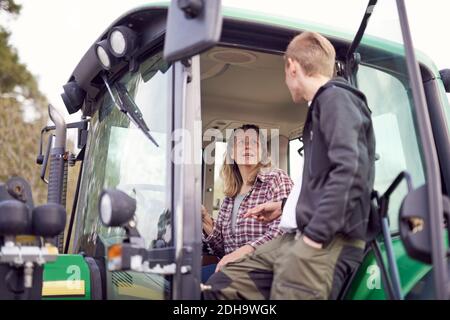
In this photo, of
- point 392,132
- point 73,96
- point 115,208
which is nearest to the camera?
point 115,208

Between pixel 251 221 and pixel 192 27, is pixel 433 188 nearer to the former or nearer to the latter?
pixel 192 27

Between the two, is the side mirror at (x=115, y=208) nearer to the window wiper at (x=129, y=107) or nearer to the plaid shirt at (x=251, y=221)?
the window wiper at (x=129, y=107)

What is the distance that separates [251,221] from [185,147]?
1.29 meters

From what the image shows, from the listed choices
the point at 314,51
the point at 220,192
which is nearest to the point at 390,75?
the point at 314,51

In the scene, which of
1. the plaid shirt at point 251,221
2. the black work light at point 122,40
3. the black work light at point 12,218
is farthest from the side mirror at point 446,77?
the black work light at point 12,218

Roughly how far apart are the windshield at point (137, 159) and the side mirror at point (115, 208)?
0.28m

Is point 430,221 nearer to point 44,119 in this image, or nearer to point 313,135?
point 313,135

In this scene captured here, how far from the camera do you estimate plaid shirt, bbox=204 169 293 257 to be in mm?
3570

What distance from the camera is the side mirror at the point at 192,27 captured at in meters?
2.00

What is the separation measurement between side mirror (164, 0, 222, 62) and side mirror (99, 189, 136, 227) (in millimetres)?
544

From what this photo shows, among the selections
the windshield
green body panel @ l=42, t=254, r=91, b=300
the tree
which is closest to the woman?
the windshield

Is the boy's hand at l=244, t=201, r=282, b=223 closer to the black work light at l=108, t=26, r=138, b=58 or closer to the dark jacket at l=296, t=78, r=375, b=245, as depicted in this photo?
the dark jacket at l=296, t=78, r=375, b=245

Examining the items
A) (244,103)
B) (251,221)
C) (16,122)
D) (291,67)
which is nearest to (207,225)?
(251,221)

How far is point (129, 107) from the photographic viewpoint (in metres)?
3.09
